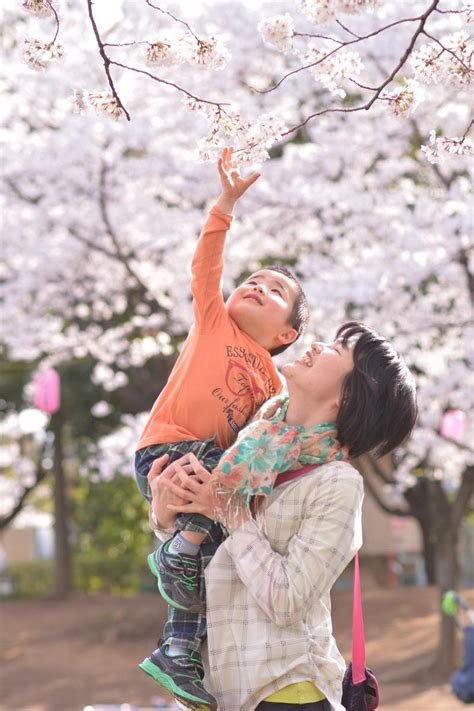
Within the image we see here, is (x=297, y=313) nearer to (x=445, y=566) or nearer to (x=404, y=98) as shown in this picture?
(x=404, y=98)

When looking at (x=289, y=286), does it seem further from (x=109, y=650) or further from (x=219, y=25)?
(x=109, y=650)

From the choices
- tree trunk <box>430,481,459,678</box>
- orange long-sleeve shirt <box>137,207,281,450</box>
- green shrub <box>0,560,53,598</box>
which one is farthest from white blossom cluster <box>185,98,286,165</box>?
green shrub <box>0,560,53,598</box>

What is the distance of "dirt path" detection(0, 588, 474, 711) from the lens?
30.5 ft

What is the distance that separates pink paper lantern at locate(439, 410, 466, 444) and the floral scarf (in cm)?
644

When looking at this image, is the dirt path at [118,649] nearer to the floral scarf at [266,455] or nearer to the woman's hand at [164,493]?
the woman's hand at [164,493]

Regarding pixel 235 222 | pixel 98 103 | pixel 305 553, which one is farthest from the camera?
pixel 235 222

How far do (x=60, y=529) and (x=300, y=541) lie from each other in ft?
42.8

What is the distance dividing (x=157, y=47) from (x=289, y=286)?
0.59 m

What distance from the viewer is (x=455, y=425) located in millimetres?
8328

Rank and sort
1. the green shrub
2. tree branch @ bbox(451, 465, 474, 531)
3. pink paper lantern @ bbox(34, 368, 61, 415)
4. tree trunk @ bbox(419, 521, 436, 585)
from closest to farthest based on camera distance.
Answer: tree branch @ bbox(451, 465, 474, 531) → pink paper lantern @ bbox(34, 368, 61, 415) → tree trunk @ bbox(419, 521, 436, 585) → the green shrub

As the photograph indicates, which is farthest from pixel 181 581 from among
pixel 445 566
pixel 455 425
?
pixel 445 566

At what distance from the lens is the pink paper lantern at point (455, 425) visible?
828 centimetres

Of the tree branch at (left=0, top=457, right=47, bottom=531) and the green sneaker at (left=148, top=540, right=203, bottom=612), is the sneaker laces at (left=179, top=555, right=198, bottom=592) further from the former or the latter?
the tree branch at (left=0, top=457, right=47, bottom=531)

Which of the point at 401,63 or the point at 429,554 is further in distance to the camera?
the point at 429,554
